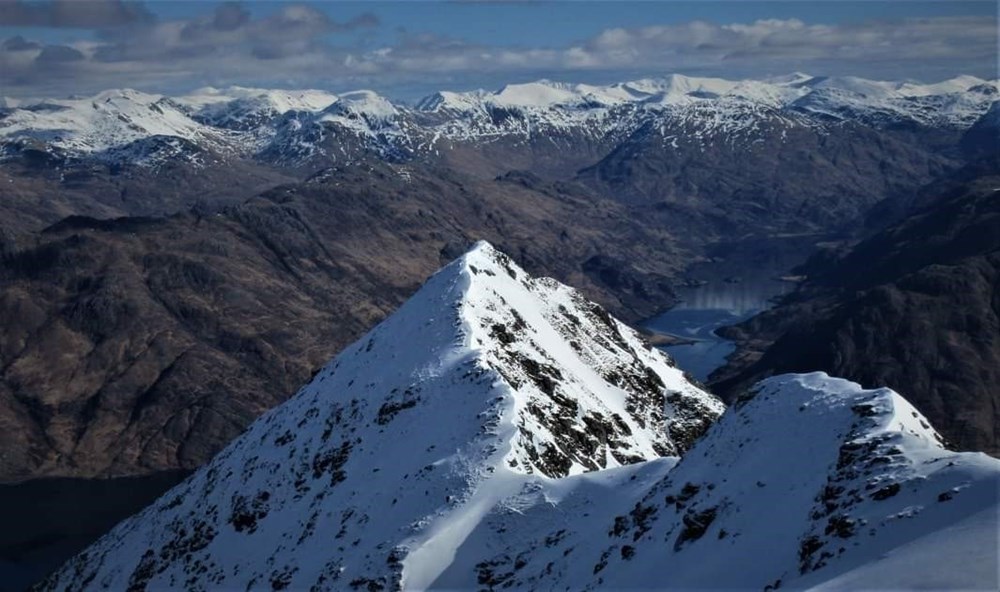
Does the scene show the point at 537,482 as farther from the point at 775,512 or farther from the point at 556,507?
the point at 775,512

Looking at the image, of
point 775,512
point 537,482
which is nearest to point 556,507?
point 537,482

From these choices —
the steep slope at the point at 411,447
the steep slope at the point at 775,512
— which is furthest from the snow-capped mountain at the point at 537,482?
the steep slope at the point at 411,447

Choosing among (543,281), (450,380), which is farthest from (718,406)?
(450,380)

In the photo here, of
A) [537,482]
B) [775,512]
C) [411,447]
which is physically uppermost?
[775,512]

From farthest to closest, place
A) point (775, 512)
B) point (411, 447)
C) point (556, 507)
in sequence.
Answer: point (411, 447)
point (556, 507)
point (775, 512)

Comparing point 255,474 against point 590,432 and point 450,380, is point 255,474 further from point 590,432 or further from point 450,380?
point 590,432

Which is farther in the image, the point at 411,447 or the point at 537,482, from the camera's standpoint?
the point at 411,447
